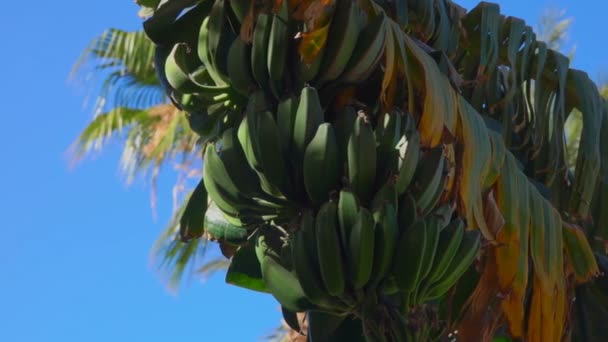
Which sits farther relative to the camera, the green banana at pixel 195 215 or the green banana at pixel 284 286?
the green banana at pixel 195 215

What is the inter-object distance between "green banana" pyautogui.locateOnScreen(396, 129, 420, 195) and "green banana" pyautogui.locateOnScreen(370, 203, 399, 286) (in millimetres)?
129

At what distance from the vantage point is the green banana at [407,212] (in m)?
2.93

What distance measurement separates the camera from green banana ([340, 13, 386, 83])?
3.20 metres

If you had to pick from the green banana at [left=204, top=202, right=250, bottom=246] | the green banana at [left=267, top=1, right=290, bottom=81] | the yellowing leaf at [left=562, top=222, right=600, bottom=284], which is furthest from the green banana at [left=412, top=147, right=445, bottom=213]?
the yellowing leaf at [left=562, top=222, right=600, bottom=284]

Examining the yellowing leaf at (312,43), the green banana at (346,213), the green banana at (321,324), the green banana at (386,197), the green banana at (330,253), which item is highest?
the yellowing leaf at (312,43)

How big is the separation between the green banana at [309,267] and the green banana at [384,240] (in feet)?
0.41

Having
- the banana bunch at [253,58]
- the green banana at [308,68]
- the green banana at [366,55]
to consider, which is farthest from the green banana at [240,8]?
the green banana at [366,55]

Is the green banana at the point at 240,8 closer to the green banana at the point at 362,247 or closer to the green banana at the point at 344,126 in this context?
the green banana at the point at 344,126

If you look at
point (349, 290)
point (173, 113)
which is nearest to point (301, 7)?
point (349, 290)

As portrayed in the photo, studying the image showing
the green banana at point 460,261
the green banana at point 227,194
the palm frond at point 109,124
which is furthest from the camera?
the palm frond at point 109,124

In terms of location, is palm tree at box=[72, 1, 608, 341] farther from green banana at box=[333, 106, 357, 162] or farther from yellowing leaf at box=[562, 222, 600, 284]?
green banana at box=[333, 106, 357, 162]

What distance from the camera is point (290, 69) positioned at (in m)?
3.23

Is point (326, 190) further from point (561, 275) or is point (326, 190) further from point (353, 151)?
point (561, 275)

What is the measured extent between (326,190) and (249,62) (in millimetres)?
490
